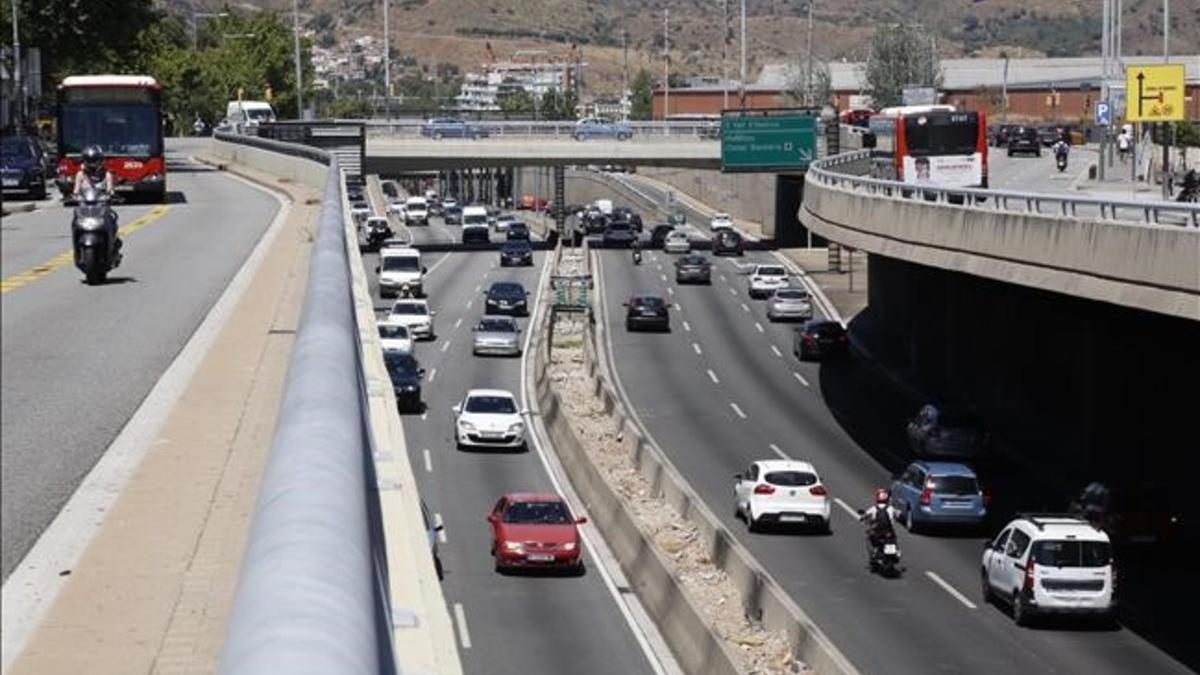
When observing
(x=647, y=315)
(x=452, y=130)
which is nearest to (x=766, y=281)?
(x=647, y=315)

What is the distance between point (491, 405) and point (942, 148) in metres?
16.5

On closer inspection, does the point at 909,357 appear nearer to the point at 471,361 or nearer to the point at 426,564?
the point at 471,361

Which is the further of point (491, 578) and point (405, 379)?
point (405, 379)

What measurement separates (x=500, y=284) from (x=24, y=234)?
229 feet

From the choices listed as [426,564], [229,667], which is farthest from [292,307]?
[229,667]

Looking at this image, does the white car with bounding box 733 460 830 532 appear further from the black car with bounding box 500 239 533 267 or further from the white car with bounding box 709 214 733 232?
the white car with bounding box 709 214 733 232

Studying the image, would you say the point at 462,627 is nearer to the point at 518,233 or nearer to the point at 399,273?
the point at 399,273

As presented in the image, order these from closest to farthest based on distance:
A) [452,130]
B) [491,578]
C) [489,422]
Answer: [491,578] → [489,422] → [452,130]

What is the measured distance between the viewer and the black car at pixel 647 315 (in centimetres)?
7200

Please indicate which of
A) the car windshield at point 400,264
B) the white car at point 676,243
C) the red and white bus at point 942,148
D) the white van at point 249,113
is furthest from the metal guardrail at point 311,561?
the white car at point 676,243

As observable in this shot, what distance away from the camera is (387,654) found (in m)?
4.60

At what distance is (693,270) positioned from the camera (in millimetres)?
86188

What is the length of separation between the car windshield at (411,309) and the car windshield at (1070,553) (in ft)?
129

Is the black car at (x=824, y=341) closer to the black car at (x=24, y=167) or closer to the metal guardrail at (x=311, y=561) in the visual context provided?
the black car at (x=24, y=167)
